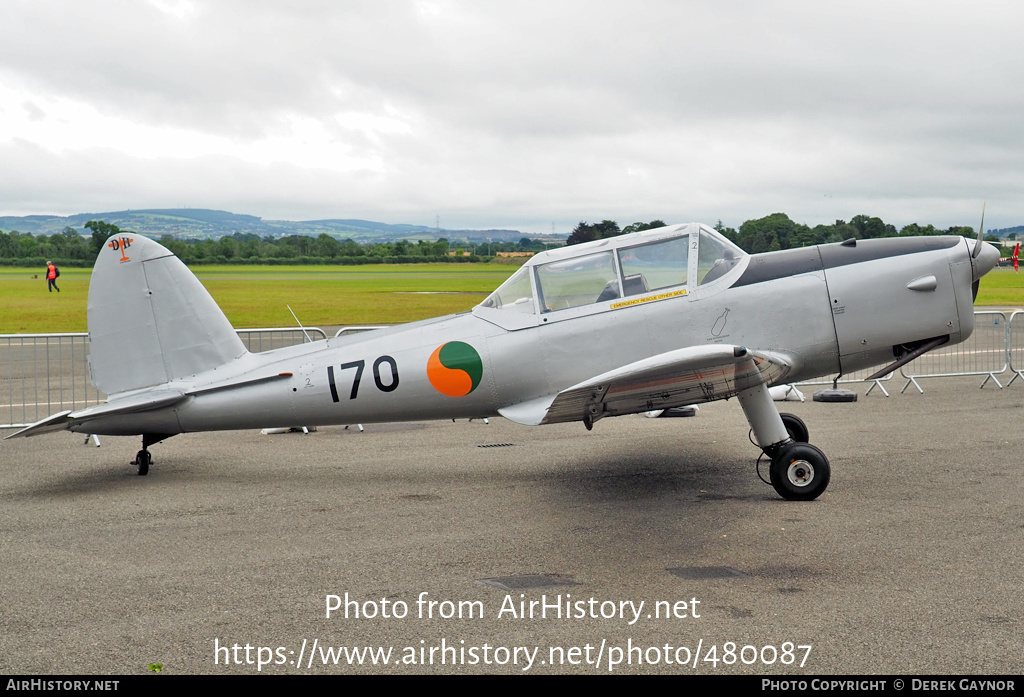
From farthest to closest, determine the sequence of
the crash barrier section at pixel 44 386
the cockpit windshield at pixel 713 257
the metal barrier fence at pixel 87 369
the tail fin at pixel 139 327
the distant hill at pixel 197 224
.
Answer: the distant hill at pixel 197 224, the metal barrier fence at pixel 87 369, the crash barrier section at pixel 44 386, the tail fin at pixel 139 327, the cockpit windshield at pixel 713 257

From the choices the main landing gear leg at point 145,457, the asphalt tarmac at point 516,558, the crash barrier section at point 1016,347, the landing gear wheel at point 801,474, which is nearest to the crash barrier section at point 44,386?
the main landing gear leg at point 145,457

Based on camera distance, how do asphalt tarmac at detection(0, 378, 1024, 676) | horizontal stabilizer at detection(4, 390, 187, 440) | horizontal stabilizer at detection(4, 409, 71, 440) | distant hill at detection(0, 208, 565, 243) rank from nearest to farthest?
asphalt tarmac at detection(0, 378, 1024, 676)
horizontal stabilizer at detection(4, 409, 71, 440)
horizontal stabilizer at detection(4, 390, 187, 440)
distant hill at detection(0, 208, 565, 243)

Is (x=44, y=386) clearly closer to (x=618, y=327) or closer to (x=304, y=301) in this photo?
(x=618, y=327)

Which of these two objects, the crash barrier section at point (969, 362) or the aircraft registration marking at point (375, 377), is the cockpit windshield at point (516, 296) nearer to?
the aircraft registration marking at point (375, 377)

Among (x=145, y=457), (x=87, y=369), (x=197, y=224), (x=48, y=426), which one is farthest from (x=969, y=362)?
(x=197, y=224)

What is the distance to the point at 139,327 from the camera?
787 centimetres

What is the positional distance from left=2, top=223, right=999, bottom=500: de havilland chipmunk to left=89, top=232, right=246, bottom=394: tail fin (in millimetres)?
125

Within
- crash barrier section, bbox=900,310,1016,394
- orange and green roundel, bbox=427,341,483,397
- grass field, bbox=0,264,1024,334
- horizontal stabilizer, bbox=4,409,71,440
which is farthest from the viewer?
grass field, bbox=0,264,1024,334

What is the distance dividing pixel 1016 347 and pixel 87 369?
703 inches

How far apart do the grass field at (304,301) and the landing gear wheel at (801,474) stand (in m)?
21.0

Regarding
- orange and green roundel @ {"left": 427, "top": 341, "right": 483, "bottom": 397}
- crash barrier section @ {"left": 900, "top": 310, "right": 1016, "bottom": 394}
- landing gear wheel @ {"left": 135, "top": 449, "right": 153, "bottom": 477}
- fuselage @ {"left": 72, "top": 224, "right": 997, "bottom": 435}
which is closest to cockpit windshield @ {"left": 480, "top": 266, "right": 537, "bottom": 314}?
fuselage @ {"left": 72, "top": 224, "right": 997, "bottom": 435}

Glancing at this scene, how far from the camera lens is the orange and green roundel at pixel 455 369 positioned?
7.34 meters

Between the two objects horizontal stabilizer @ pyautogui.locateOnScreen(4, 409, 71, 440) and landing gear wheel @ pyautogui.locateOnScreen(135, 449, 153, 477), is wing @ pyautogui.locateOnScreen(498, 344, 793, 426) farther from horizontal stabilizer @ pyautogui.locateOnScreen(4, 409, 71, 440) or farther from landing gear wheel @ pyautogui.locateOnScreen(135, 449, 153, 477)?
horizontal stabilizer @ pyautogui.locateOnScreen(4, 409, 71, 440)

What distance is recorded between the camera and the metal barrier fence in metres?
11.4
